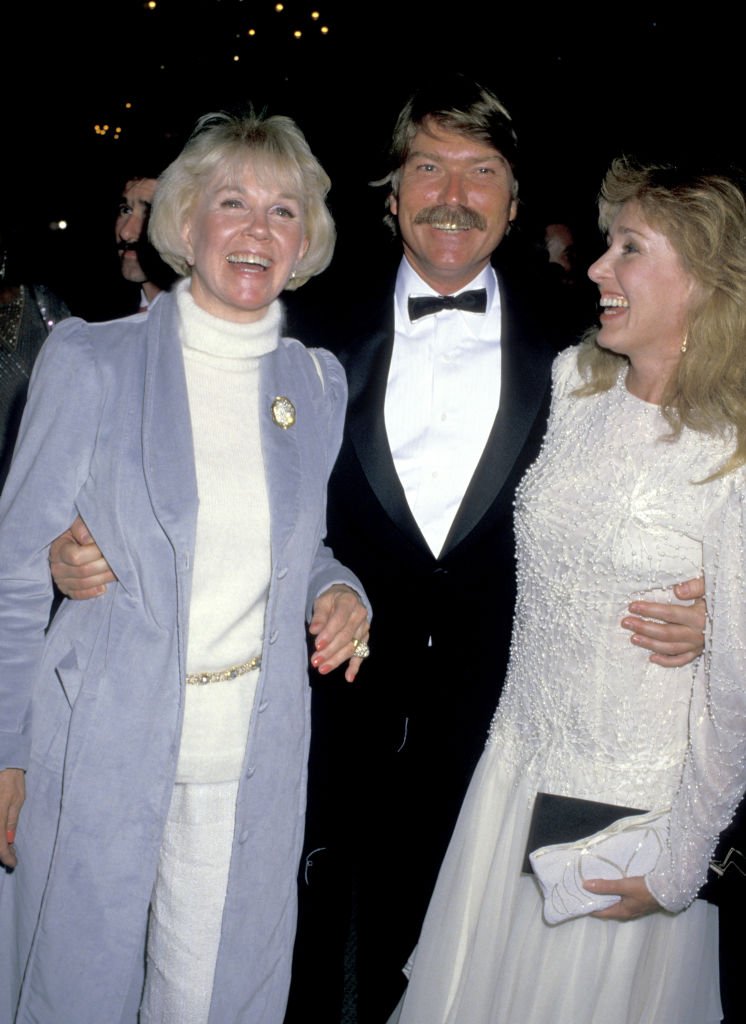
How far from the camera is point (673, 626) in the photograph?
1.95m

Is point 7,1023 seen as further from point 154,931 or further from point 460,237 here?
point 460,237

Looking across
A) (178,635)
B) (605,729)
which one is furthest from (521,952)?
(178,635)

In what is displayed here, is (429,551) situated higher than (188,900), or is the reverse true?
(429,551)

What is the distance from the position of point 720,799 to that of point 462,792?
0.81 metres

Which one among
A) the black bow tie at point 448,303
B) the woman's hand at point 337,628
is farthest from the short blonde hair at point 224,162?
the woman's hand at point 337,628

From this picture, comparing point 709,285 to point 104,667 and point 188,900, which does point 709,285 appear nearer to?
point 104,667

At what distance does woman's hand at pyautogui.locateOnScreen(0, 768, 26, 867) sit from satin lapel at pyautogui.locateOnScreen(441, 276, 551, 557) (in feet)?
3.74

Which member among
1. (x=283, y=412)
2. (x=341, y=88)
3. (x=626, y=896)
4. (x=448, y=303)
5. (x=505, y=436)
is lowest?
(x=626, y=896)

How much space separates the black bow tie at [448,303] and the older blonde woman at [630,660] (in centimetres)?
49

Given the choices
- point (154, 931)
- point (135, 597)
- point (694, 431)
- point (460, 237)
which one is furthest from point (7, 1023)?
point (460, 237)

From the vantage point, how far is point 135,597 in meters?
1.70

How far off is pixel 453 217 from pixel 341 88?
4856 mm

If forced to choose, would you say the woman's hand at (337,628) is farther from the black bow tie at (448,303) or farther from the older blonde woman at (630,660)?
the black bow tie at (448,303)

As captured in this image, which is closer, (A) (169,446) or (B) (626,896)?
(A) (169,446)
